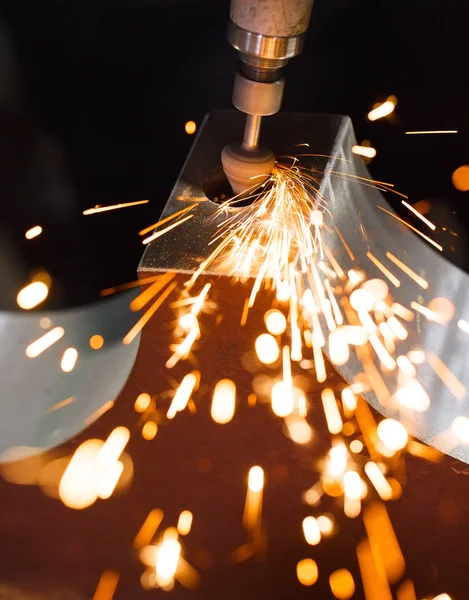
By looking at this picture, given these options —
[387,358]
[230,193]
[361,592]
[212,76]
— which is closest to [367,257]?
[387,358]

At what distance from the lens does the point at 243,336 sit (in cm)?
100

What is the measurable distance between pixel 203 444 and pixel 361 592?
36 cm

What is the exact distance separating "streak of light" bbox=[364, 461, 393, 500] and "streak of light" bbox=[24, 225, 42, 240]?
0.81 metres

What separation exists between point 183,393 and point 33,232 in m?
0.49

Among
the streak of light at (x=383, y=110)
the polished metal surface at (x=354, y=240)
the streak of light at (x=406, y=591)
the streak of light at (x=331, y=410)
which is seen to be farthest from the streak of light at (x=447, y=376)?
the streak of light at (x=383, y=110)

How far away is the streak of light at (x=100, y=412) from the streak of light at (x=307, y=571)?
44cm

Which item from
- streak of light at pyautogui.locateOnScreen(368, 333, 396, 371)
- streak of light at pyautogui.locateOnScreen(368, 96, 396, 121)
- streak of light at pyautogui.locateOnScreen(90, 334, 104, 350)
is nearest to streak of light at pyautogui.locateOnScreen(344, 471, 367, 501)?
streak of light at pyautogui.locateOnScreen(368, 333, 396, 371)

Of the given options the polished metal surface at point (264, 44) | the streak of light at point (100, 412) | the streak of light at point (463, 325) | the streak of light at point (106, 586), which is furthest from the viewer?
the streak of light at point (463, 325)

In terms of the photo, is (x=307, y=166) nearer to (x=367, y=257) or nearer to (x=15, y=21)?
(x=367, y=257)

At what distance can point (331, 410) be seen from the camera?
1.08 m

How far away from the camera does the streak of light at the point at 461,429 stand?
112cm

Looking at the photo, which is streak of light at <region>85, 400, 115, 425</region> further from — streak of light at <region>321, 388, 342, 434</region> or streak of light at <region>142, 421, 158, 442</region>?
streak of light at <region>321, 388, 342, 434</region>

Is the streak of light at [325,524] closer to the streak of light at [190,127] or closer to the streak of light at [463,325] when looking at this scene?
the streak of light at [463,325]

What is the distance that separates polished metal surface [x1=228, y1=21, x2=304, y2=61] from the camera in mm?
692
